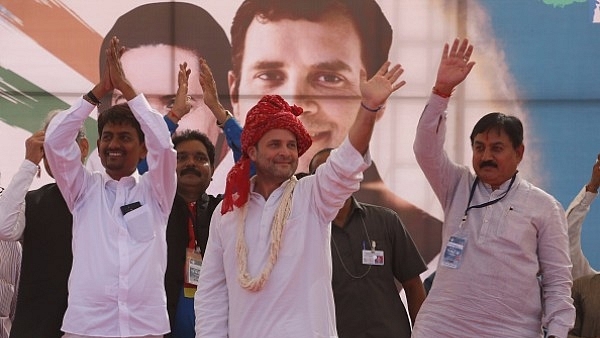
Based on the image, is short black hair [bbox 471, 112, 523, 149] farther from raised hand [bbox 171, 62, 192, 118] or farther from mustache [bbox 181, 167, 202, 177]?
mustache [bbox 181, 167, 202, 177]

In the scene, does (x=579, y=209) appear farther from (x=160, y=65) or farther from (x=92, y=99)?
(x=92, y=99)

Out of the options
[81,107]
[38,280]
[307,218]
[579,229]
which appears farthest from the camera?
[579,229]

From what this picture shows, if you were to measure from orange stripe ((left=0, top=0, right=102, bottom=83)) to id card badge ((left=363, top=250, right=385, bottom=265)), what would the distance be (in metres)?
1.85

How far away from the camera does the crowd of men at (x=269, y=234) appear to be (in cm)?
340

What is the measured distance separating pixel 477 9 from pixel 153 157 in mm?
2449

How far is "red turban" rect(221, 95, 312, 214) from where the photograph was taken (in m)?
3.50

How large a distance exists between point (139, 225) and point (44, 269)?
1.84 feet

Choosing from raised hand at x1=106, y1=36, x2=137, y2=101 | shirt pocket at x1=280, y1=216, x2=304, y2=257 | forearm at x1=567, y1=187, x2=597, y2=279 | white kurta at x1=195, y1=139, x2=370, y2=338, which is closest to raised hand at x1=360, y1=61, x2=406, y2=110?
white kurta at x1=195, y1=139, x2=370, y2=338

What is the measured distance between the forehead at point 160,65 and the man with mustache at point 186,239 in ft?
3.02

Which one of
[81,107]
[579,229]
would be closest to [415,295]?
[579,229]

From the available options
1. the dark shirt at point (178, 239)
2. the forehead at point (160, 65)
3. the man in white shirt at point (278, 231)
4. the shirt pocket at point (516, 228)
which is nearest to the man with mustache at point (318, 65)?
the forehead at point (160, 65)

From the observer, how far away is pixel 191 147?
15.8 feet

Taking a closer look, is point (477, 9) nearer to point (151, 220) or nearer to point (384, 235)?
point (384, 235)

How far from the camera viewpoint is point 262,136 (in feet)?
11.6
